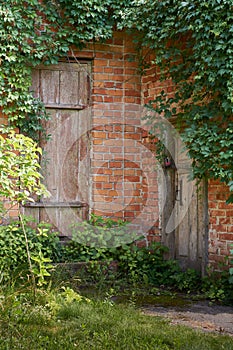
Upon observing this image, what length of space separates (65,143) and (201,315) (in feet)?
11.0

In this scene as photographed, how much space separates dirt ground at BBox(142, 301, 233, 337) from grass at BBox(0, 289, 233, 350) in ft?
1.09

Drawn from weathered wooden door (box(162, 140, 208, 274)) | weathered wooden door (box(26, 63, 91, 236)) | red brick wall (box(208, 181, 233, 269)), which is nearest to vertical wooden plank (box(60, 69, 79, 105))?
weathered wooden door (box(26, 63, 91, 236))

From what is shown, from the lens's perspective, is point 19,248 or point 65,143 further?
point 65,143

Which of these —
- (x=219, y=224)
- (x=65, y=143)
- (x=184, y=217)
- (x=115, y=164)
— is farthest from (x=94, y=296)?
(x=65, y=143)

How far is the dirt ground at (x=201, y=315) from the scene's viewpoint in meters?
4.86

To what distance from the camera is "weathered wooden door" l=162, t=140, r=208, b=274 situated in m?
6.89

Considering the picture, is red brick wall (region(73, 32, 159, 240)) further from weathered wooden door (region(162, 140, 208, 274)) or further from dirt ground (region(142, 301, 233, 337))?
dirt ground (region(142, 301, 233, 337))

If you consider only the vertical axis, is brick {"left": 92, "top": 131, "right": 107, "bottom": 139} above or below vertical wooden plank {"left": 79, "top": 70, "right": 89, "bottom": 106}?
below

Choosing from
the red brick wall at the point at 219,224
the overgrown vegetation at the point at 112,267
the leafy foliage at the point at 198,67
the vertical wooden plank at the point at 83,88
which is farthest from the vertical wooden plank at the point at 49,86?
the red brick wall at the point at 219,224

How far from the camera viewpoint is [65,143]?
7648 mm

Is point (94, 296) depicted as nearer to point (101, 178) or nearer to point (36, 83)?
point (101, 178)

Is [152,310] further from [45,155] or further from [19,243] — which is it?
[45,155]

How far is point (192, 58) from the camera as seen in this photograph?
6.45 m

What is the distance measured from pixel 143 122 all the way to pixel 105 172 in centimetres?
94
